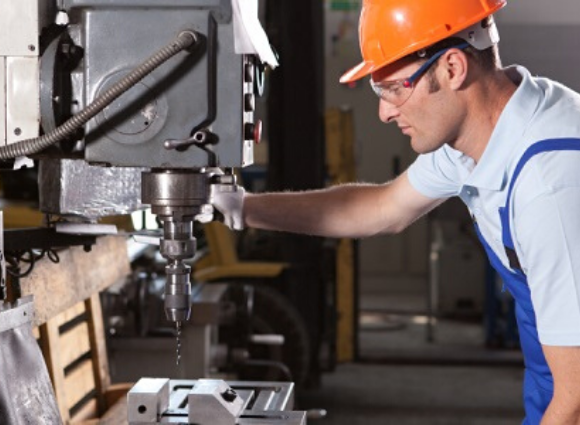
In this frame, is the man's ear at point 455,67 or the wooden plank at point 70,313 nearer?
the man's ear at point 455,67

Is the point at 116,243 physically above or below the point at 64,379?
above

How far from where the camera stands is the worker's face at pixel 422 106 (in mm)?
1666

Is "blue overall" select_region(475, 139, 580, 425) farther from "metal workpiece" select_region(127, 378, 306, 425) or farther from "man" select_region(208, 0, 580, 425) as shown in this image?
"metal workpiece" select_region(127, 378, 306, 425)

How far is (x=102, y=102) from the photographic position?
1276mm

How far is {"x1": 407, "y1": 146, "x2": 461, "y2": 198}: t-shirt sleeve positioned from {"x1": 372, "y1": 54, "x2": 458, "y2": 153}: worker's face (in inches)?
9.2

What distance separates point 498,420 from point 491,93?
2928mm

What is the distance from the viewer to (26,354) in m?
1.45

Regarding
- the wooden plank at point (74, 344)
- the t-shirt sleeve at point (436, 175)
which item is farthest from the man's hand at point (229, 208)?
the wooden plank at point (74, 344)

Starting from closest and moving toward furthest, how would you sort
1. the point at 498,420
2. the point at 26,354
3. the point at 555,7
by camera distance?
the point at 26,354 → the point at 498,420 → the point at 555,7

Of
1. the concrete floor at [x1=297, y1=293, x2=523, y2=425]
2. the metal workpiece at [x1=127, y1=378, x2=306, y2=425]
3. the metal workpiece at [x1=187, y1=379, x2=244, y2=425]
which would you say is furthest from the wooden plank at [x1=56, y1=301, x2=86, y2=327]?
the concrete floor at [x1=297, y1=293, x2=523, y2=425]

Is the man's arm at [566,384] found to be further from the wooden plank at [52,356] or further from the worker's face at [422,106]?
the wooden plank at [52,356]

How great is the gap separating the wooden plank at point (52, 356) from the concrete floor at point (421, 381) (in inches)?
96.9

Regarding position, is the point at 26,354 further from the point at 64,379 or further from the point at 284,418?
the point at 64,379

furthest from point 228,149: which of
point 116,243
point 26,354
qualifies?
point 116,243
